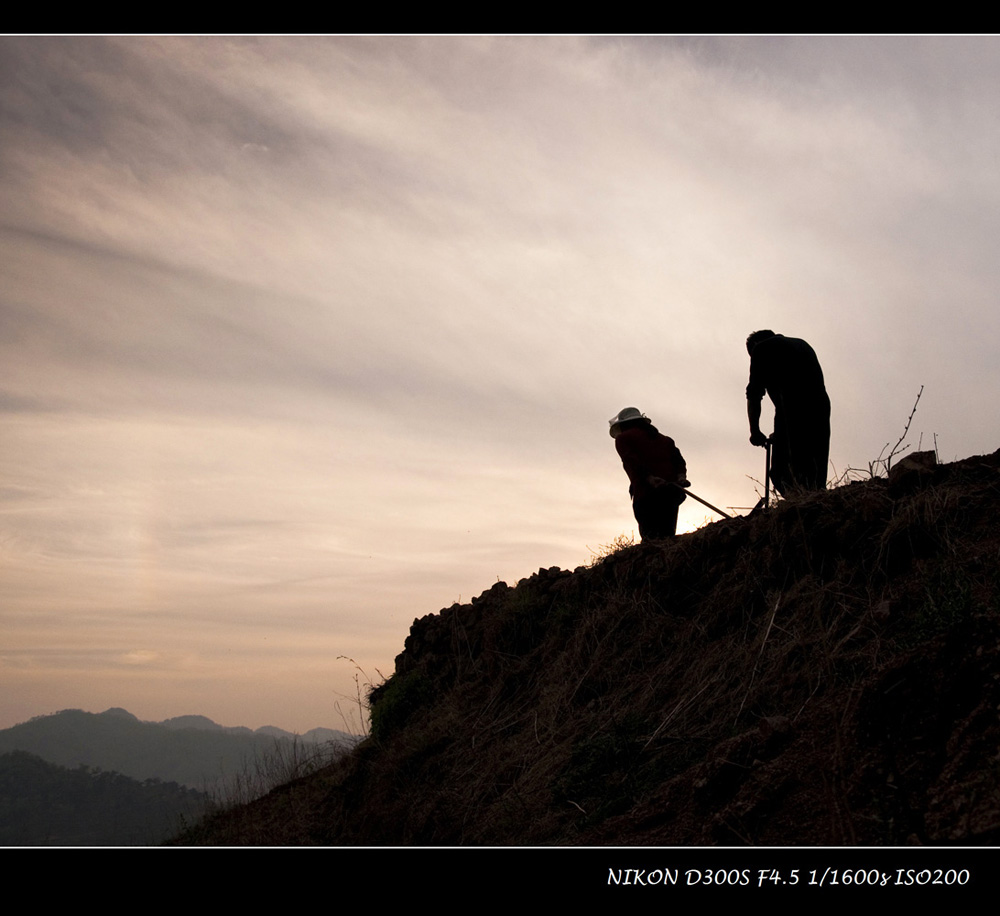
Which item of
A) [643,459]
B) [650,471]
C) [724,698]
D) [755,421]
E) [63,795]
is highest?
[755,421]

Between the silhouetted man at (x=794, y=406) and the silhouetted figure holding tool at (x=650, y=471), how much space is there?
1311mm

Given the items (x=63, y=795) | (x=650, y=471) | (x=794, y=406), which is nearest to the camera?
(x=794, y=406)

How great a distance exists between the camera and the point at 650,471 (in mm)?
8938

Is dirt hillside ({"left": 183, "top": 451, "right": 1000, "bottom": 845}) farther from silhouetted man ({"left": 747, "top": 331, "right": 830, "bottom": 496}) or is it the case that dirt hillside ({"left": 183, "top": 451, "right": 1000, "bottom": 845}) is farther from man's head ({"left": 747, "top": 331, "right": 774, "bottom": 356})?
man's head ({"left": 747, "top": 331, "right": 774, "bottom": 356})

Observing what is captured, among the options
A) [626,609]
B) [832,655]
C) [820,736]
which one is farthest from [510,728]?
[820,736]

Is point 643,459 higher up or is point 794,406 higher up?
point 794,406

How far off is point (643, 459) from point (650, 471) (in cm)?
16

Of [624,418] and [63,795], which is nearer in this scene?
[624,418]

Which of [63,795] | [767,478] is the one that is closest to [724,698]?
[767,478]

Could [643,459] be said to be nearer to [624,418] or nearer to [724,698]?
[624,418]

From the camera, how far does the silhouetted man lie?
775 centimetres

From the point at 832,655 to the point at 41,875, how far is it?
4.48 m

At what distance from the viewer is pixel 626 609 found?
757 cm

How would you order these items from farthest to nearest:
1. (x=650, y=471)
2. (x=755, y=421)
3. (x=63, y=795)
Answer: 1. (x=63, y=795)
2. (x=650, y=471)
3. (x=755, y=421)
